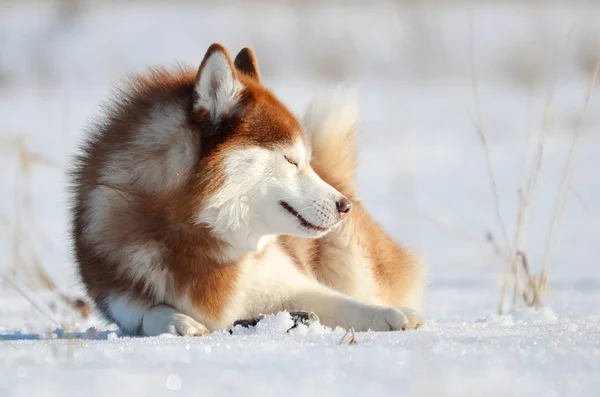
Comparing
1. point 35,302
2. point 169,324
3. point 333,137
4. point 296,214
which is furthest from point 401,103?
point 35,302

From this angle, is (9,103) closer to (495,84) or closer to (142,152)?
(495,84)

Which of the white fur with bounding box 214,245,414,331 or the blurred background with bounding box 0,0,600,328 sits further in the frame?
the blurred background with bounding box 0,0,600,328

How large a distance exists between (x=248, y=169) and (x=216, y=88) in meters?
0.30

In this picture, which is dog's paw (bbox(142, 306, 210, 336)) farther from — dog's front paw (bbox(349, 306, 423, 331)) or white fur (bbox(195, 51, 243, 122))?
white fur (bbox(195, 51, 243, 122))

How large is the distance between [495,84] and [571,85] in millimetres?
1199

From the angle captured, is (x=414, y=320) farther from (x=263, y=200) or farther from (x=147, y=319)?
(x=147, y=319)

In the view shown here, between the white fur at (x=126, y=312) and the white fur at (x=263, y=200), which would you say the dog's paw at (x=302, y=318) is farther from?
the white fur at (x=126, y=312)

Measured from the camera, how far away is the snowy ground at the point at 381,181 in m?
1.77

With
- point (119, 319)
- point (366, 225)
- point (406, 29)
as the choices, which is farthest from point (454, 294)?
point (119, 319)

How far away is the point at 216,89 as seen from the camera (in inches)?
118

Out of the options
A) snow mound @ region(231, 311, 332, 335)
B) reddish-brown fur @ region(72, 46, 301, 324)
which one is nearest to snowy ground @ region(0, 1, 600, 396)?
snow mound @ region(231, 311, 332, 335)

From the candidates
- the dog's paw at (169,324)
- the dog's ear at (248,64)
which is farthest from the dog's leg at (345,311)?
the dog's ear at (248,64)

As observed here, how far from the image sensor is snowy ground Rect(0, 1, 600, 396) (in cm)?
177

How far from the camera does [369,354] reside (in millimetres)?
1938
